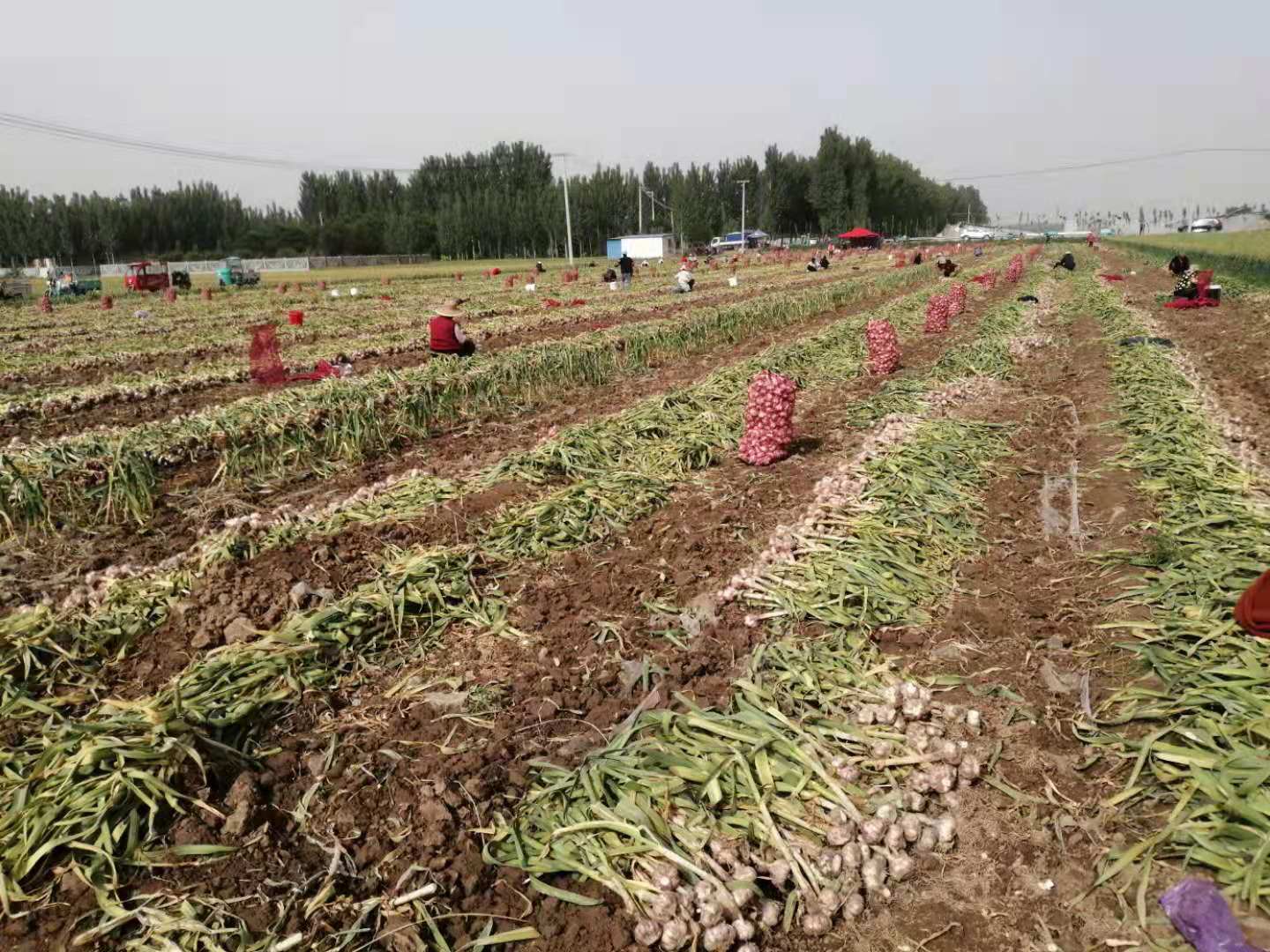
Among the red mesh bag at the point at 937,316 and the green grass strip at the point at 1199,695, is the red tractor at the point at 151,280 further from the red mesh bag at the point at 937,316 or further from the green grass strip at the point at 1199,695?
the green grass strip at the point at 1199,695

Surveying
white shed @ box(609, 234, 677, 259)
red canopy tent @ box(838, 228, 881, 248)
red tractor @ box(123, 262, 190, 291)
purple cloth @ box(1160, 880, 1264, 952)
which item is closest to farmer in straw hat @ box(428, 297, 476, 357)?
purple cloth @ box(1160, 880, 1264, 952)

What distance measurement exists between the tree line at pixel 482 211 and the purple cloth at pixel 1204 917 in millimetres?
92090

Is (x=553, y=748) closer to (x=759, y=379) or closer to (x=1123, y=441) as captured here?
(x=759, y=379)

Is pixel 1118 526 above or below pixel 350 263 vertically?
below

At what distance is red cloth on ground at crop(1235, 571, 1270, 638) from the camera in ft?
11.3

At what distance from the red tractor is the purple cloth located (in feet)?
148

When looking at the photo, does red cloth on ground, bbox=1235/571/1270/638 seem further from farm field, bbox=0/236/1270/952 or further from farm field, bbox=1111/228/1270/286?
farm field, bbox=1111/228/1270/286

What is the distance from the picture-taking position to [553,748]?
11.1 ft

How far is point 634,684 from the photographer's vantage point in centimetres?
384

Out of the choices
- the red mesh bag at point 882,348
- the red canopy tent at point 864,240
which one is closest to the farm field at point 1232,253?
the red mesh bag at point 882,348

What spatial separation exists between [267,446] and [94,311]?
25.2 meters

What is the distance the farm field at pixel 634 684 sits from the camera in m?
2.62

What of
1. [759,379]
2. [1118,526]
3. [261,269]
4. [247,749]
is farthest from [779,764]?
[261,269]

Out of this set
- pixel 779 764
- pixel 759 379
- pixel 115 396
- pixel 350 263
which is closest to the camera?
pixel 779 764
